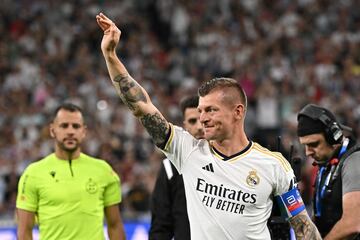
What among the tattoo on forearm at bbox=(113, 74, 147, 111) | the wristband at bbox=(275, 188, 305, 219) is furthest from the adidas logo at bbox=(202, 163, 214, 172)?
the tattoo on forearm at bbox=(113, 74, 147, 111)

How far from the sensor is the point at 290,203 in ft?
16.7

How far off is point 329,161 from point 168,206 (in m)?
1.33

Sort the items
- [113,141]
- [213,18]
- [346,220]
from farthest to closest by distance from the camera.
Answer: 1. [213,18]
2. [113,141]
3. [346,220]

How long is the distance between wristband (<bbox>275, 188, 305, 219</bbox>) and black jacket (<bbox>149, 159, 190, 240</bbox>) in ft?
4.32

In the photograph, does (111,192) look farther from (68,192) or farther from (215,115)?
(215,115)

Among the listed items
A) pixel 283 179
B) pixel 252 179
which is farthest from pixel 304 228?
pixel 252 179

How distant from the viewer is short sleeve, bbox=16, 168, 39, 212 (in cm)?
662

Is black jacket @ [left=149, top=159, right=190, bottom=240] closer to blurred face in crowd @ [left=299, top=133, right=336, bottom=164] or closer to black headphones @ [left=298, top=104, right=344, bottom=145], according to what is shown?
blurred face in crowd @ [left=299, top=133, right=336, bottom=164]

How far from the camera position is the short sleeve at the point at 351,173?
5465mm

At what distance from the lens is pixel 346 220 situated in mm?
5395

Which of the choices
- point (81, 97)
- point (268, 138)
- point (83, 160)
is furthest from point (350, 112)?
point (83, 160)

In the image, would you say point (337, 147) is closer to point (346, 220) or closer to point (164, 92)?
point (346, 220)

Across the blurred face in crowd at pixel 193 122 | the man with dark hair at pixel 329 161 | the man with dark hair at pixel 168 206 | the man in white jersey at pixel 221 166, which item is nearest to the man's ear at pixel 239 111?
the man in white jersey at pixel 221 166

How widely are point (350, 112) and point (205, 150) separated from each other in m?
10.0
